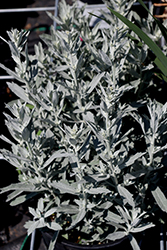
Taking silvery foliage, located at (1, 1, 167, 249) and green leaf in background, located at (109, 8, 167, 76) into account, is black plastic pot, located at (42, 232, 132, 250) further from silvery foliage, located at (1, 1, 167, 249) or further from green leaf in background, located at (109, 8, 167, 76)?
green leaf in background, located at (109, 8, 167, 76)

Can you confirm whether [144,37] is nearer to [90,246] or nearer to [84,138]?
[84,138]

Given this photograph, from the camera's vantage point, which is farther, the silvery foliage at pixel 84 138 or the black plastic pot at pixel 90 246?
the black plastic pot at pixel 90 246

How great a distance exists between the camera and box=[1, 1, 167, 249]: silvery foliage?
3.00 ft

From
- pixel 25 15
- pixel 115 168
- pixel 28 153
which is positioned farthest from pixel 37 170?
pixel 25 15

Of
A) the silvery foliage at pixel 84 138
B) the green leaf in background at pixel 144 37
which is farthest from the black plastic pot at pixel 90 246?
the green leaf in background at pixel 144 37

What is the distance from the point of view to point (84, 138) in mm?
1101

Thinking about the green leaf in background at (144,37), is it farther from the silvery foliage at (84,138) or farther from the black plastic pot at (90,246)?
the black plastic pot at (90,246)

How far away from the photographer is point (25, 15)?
3465mm

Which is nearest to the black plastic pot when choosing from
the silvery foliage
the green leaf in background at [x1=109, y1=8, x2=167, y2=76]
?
the silvery foliage

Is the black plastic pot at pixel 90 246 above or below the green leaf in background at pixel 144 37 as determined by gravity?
below

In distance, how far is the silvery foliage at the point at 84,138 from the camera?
91 centimetres

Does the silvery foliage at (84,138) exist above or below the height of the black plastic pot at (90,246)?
above

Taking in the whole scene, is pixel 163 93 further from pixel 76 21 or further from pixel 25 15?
pixel 25 15

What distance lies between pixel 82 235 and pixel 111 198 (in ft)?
1.01
